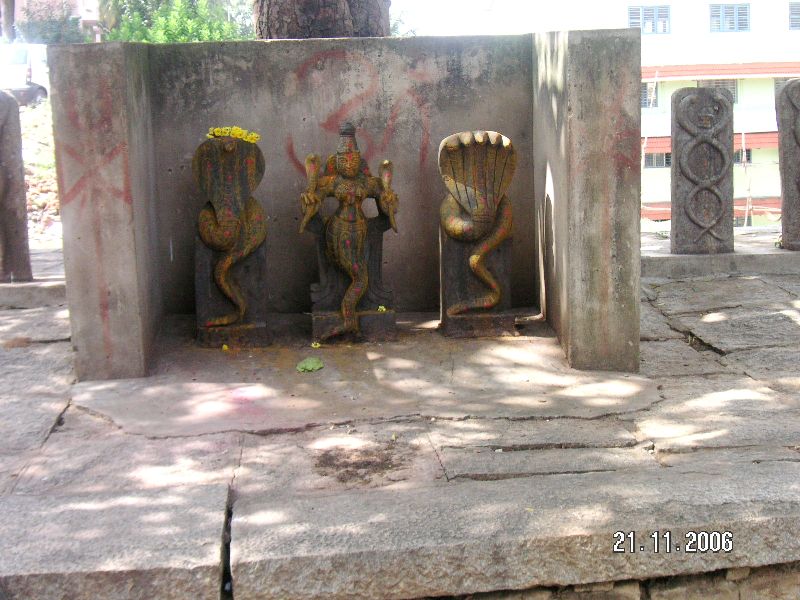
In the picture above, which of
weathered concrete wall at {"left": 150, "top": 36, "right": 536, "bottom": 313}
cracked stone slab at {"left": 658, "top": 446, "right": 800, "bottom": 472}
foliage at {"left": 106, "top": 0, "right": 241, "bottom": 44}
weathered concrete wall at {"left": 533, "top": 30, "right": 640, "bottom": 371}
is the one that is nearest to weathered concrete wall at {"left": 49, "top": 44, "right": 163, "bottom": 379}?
weathered concrete wall at {"left": 150, "top": 36, "right": 536, "bottom": 313}

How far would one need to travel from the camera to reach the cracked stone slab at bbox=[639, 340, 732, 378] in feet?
18.0

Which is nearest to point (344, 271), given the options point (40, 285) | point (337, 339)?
point (337, 339)

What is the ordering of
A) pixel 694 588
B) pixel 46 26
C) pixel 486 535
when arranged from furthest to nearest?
pixel 46 26
pixel 694 588
pixel 486 535

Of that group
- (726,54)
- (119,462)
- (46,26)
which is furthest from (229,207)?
(46,26)

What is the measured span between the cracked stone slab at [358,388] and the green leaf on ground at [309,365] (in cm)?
5

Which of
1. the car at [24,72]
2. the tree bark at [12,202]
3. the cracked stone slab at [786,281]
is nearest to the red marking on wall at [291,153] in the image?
the tree bark at [12,202]

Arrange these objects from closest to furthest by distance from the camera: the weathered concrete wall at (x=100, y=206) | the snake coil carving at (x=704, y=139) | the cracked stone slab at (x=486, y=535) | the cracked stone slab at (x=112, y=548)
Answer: the cracked stone slab at (x=112, y=548), the cracked stone slab at (x=486, y=535), the weathered concrete wall at (x=100, y=206), the snake coil carving at (x=704, y=139)

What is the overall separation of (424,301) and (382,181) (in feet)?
3.40

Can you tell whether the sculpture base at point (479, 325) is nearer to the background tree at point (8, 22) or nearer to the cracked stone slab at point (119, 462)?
the cracked stone slab at point (119, 462)

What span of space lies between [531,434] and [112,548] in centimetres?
193

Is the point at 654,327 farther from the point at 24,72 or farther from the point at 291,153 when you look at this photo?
the point at 24,72

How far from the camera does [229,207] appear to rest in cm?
566

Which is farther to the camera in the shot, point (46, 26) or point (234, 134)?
point (46, 26)

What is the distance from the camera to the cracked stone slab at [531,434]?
170 inches
